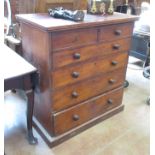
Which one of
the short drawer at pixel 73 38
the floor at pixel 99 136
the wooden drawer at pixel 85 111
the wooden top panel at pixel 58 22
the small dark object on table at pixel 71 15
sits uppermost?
the small dark object on table at pixel 71 15

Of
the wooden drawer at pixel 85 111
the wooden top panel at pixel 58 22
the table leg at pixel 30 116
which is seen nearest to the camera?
the wooden top panel at pixel 58 22

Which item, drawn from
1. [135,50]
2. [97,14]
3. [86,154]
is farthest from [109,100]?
[135,50]

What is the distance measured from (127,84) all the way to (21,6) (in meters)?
1.60

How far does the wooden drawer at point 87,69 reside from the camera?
141cm

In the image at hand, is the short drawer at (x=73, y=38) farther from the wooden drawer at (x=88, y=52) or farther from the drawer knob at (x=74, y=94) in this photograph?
the drawer knob at (x=74, y=94)

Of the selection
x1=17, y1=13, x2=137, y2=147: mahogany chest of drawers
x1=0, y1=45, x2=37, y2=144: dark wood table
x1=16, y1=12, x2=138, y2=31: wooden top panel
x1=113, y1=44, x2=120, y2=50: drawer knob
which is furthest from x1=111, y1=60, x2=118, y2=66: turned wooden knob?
x1=0, y1=45, x2=37, y2=144: dark wood table

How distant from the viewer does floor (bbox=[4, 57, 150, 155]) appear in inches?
62.6

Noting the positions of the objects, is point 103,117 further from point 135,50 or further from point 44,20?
point 135,50

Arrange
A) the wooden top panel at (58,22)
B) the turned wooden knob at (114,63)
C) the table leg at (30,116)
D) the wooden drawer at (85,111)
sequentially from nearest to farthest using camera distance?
the wooden top panel at (58,22) < the table leg at (30,116) < the wooden drawer at (85,111) < the turned wooden knob at (114,63)

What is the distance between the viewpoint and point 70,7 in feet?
6.63

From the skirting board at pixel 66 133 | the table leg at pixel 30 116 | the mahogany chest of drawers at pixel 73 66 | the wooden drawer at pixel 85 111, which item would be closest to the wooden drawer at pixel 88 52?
the mahogany chest of drawers at pixel 73 66

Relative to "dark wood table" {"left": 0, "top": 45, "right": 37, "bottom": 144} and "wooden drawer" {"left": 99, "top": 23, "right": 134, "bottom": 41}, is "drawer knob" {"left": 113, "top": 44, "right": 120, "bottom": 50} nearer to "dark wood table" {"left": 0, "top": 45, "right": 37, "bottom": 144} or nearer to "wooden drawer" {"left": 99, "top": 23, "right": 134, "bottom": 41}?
"wooden drawer" {"left": 99, "top": 23, "right": 134, "bottom": 41}

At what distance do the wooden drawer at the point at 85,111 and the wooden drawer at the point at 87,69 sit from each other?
0.26 meters

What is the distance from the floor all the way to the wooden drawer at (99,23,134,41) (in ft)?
2.73
